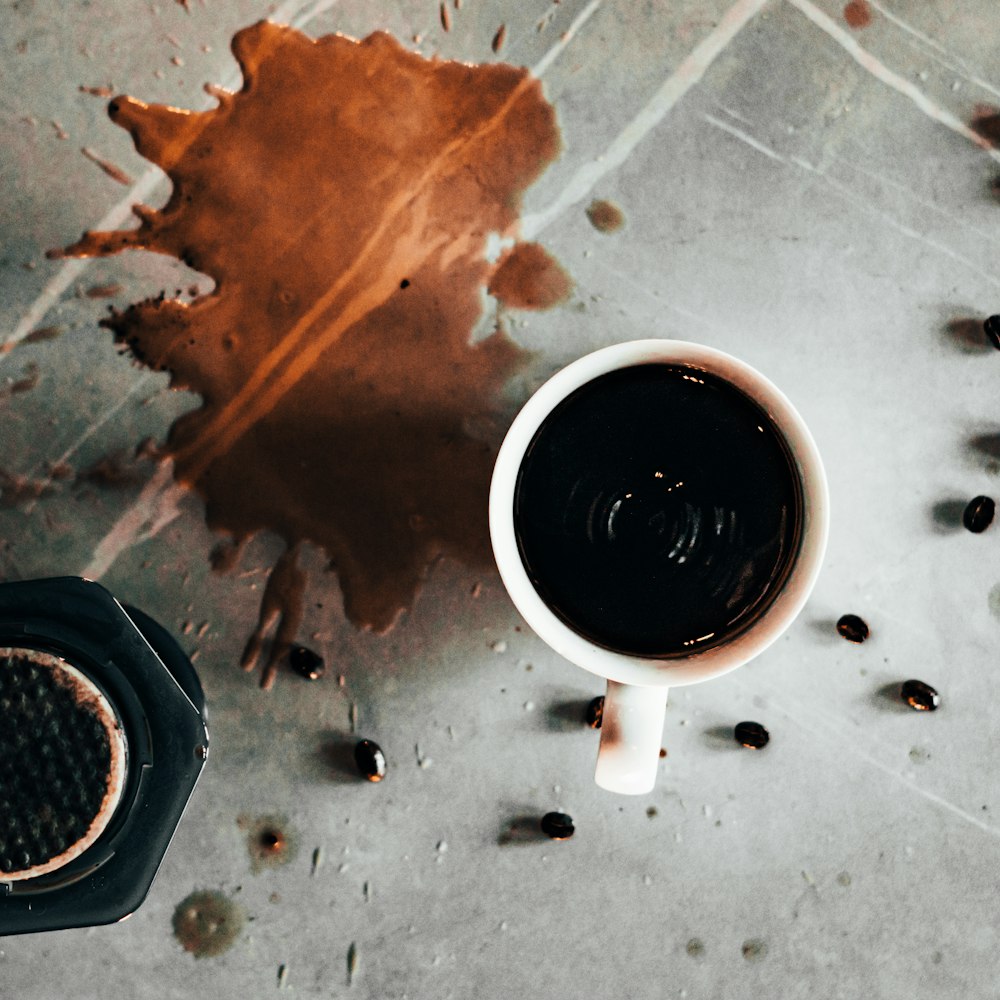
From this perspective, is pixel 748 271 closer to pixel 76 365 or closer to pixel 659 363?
pixel 659 363

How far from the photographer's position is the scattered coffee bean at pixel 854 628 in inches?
25.2

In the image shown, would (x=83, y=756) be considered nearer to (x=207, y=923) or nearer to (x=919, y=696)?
(x=207, y=923)

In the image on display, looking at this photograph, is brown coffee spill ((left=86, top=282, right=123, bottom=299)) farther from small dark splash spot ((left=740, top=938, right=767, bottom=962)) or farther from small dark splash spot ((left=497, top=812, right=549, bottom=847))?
small dark splash spot ((left=740, top=938, right=767, bottom=962))

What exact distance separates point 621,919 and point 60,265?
25.5 inches

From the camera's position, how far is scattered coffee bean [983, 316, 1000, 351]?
2.09 feet

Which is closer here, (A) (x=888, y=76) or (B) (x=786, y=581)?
(B) (x=786, y=581)

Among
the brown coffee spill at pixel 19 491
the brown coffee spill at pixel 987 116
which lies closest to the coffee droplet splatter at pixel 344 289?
the brown coffee spill at pixel 19 491

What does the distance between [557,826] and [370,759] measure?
0.48ft

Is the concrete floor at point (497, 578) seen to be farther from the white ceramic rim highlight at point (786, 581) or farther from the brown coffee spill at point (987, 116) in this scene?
the white ceramic rim highlight at point (786, 581)

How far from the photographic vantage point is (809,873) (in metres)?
0.66

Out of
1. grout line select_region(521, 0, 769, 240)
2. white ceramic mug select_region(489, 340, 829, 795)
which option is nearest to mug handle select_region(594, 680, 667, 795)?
white ceramic mug select_region(489, 340, 829, 795)

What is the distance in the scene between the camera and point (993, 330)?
638 millimetres

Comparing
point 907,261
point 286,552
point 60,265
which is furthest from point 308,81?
point 907,261

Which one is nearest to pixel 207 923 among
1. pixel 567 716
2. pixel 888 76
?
pixel 567 716
